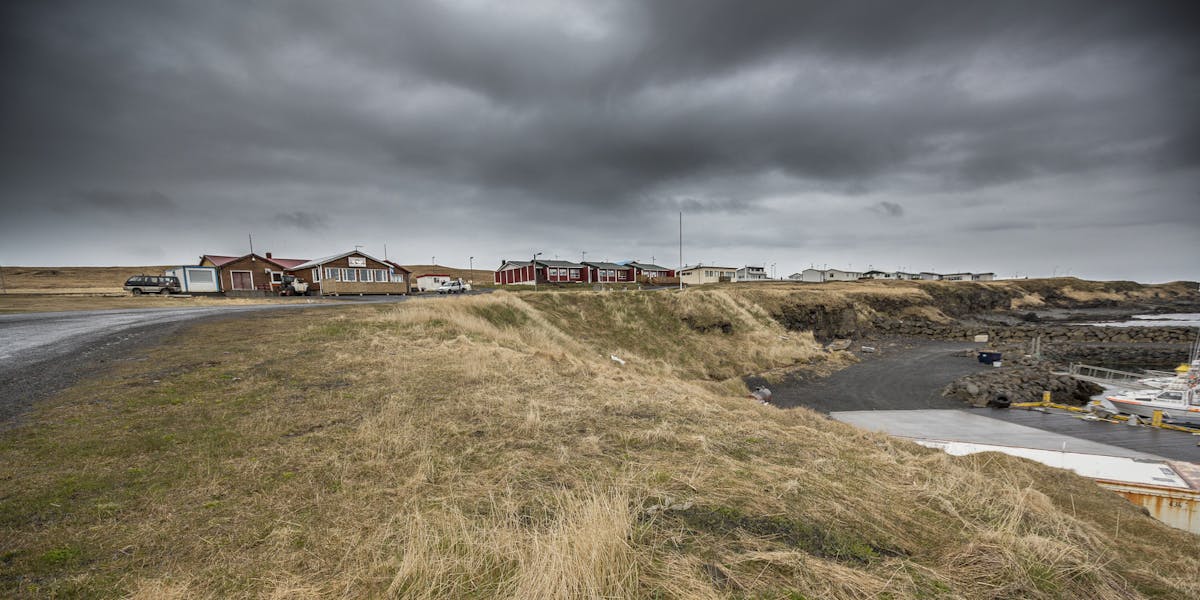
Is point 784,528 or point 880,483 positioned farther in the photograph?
point 880,483

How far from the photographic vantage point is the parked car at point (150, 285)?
3753 cm

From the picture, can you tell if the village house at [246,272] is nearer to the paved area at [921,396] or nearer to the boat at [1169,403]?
the paved area at [921,396]

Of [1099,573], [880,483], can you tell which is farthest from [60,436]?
[1099,573]

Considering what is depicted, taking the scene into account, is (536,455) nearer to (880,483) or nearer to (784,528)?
(784,528)

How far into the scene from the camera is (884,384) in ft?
90.8

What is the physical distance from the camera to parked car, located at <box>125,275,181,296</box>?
37.5 meters

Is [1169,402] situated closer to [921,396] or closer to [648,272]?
[921,396]

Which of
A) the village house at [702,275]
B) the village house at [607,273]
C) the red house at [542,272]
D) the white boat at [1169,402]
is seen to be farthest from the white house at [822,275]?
the white boat at [1169,402]

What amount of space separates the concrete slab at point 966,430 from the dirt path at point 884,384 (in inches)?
74.3

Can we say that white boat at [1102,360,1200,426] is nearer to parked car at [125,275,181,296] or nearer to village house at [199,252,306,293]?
village house at [199,252,306,293]

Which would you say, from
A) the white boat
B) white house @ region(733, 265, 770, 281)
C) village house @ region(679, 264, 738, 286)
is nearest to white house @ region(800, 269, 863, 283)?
white house @ region(733, 265, 770, 281)

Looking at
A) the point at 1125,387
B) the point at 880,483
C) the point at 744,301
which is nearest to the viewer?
the point at 880,483

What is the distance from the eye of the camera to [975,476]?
18.7 feet

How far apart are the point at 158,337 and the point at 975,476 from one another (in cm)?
1983
